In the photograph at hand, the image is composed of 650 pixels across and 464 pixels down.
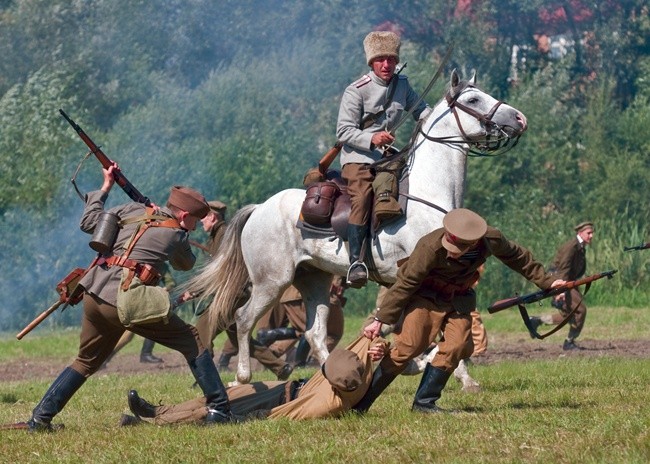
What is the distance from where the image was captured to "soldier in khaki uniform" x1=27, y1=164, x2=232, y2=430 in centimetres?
902

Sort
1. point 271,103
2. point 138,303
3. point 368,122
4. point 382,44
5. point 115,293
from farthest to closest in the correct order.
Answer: point 271,103 < point 368,122 < point 382,44 < point 115,293 < point 138,303

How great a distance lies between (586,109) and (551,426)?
2331cm

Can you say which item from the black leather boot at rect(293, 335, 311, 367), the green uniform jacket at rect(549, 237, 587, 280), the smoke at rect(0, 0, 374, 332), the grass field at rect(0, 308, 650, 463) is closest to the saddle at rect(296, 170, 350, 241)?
the grass field at rect(0, 308, 650, 463)

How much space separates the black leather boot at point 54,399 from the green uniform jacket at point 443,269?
2.00 m

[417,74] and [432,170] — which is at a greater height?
[432,170]

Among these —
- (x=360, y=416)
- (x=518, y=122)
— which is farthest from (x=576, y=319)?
(x=360, y=416)

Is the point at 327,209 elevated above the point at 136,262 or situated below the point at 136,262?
below

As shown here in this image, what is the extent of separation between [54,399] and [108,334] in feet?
1.76

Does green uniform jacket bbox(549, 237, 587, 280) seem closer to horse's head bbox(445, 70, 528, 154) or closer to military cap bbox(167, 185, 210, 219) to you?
horse's head bbox(445, 70, 528, 154)

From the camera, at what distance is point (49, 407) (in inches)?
367

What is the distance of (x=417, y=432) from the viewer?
8.30 metres

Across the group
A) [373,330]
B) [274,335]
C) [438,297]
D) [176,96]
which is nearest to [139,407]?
[373,330]

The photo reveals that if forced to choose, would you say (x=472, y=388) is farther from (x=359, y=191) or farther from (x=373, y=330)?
(x=373, y=330)

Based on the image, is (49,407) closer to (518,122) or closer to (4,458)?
(4,458)
